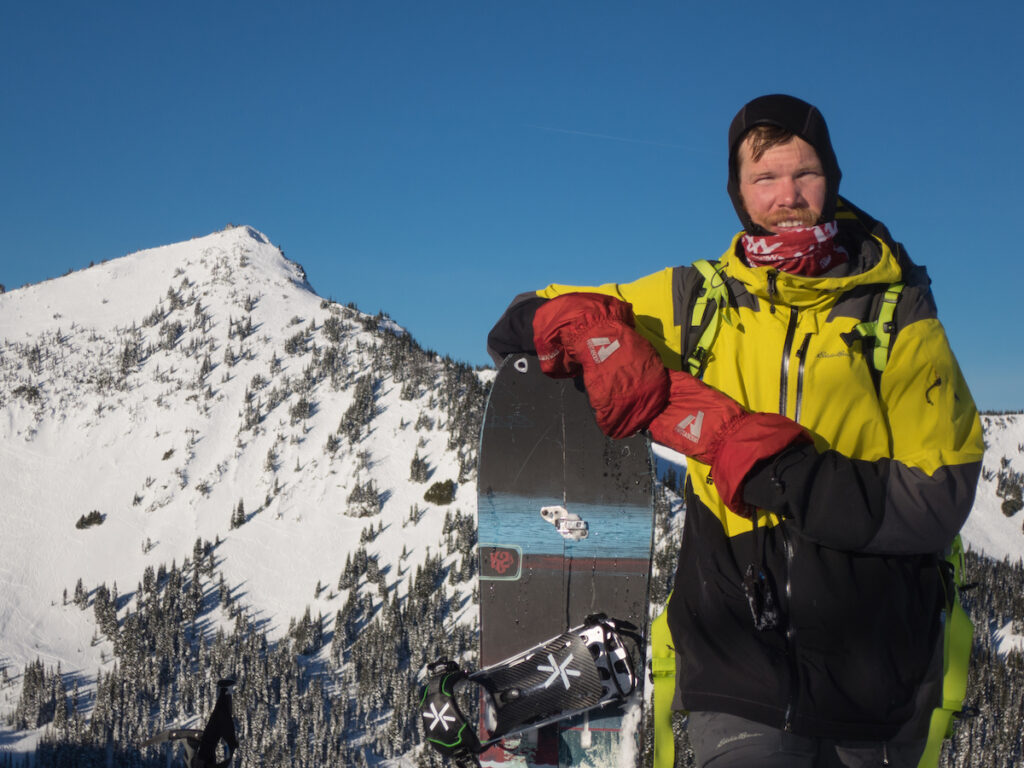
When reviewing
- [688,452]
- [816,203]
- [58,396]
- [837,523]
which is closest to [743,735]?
[837,523]

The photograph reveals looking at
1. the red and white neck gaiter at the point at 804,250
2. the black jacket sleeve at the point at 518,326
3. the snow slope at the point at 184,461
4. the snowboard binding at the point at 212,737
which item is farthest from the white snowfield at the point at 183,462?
the red and white neck gaiter at the point at 804,250

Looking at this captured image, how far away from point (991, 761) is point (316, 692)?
75794 millimetres

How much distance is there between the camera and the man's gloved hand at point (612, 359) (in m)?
3.37

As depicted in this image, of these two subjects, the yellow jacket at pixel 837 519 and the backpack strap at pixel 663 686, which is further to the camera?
the backpack strap at pixel 663 686

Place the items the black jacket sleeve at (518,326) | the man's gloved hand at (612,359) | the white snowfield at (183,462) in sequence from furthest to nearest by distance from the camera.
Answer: the white snowfield at (183,462) → the black jacket sleeve at (518,326) → the man's gloved hand at (612,359)

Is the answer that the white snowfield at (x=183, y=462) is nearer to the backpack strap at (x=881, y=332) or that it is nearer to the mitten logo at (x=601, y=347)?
the mitten logo at (x=601, y=347)

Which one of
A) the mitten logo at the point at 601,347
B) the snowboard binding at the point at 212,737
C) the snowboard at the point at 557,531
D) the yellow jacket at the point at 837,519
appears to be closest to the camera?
the yellow jacket at the point at 837,519

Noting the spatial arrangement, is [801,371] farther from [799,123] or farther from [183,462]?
[183,462]

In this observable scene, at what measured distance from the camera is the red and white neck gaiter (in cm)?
325

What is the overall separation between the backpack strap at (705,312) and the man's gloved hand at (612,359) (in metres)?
0.21

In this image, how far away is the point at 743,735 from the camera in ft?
9.63

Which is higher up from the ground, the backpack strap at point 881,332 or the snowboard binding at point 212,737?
Result: the backpack strap at point 881,332

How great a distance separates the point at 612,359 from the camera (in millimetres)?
3443

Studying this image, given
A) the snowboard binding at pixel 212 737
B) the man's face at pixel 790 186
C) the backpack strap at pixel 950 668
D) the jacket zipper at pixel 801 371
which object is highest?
the man's face at pixel 790 186
